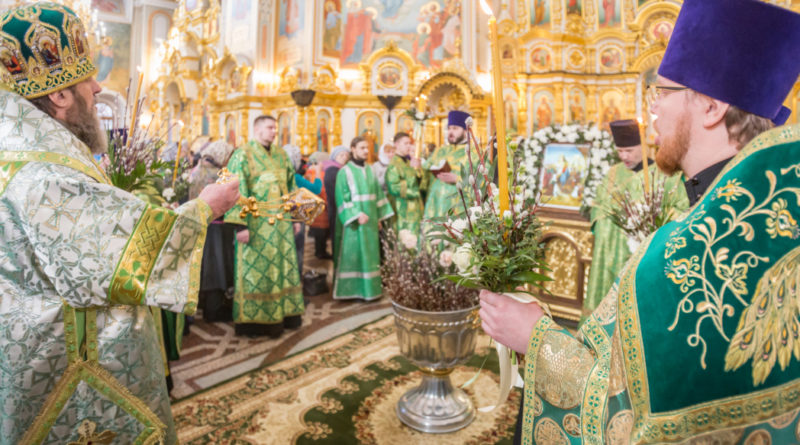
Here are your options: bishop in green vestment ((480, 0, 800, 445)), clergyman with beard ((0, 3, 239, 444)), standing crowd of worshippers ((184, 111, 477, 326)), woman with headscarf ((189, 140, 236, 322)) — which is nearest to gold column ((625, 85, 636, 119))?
standing crowd of worshippers ((184, 111, 477, 326))

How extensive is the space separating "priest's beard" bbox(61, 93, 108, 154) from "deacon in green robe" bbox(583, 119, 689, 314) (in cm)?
305

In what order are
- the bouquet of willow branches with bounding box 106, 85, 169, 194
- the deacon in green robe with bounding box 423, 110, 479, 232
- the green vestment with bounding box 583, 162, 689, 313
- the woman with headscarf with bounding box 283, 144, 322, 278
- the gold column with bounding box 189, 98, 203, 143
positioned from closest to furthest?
the bouquet of willow branches with bounding box 106, 85, 169, 194
the green vestment with bounding box 583, 162, 689, 313
the deacon in green robe with bounding box 423, 110, 479, 232
the woman with headscarf with bounding box 283, 144, 322, 278
the gold column with bounding box 189, 98, 203, 143

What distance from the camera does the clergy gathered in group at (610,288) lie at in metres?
0.71

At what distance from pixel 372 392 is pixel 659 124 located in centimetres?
250

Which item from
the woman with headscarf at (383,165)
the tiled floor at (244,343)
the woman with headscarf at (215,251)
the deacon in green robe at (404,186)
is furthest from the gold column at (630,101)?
the woman with headscarf at (215,251)

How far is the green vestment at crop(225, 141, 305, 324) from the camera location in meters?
3.92

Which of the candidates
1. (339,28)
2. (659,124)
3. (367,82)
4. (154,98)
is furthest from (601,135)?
(154,98)

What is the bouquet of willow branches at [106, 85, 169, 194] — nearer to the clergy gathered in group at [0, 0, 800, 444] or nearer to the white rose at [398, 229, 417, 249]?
the clergy gathered in group at [0, 0, 800, 444]

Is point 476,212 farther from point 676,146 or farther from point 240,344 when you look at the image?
point 240,344

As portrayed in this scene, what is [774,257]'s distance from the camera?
0.70 meters

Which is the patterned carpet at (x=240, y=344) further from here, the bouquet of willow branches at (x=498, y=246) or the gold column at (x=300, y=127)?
the gold column at (x=300, y=127)

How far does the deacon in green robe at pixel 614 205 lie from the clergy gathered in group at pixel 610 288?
7.66ft

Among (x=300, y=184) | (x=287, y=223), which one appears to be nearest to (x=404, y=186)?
(x=300, y=184)

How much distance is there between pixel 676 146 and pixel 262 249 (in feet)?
11.7
